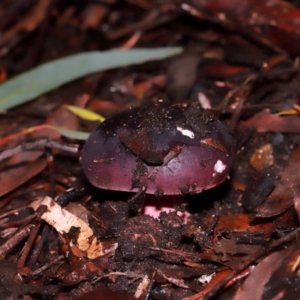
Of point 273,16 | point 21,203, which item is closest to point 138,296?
point 21,203

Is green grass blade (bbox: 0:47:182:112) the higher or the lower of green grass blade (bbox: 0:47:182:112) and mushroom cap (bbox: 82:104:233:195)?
the lower

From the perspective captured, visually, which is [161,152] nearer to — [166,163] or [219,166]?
[166,163]

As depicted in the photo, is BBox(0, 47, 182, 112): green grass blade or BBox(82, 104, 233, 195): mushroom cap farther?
BBox(0, 47, 182, 112): green grass blade

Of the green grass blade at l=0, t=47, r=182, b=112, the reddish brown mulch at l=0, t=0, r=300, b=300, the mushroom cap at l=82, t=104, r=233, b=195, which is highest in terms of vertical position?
the mushroom cap at l=82, t=104, r=233, b=195

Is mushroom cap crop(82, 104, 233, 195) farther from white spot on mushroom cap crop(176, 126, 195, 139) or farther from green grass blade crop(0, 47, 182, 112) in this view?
green grass blade crop(0, 47, 182, 112)

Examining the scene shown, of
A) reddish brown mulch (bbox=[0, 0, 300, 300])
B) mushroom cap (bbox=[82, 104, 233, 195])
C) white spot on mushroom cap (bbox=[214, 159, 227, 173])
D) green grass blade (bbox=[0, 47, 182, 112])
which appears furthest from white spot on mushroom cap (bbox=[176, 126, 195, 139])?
green grass blade (bbox=[0, 47, 182, 112])

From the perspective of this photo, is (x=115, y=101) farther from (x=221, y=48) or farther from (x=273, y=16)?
(x=273, y=16)

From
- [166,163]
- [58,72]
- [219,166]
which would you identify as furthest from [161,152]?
[58,72]
